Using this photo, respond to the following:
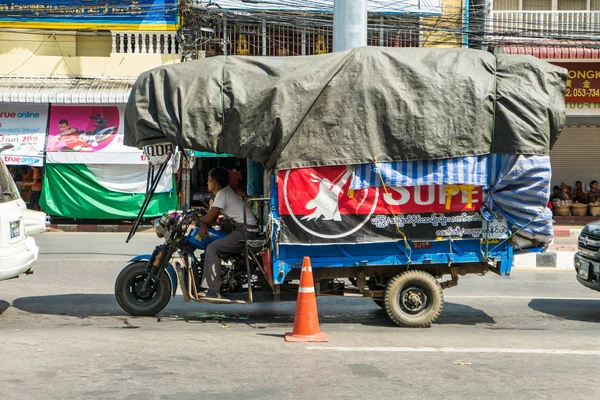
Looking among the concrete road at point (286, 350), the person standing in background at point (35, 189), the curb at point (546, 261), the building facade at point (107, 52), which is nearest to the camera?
the concrete road at point (286, 350)

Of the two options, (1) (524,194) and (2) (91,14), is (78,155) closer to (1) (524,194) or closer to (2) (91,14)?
(2) (91,14)

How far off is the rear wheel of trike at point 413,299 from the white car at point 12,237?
380 cm

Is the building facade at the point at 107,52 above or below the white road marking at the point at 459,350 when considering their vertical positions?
above

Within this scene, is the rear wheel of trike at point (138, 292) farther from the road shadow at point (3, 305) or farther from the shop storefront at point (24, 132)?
the shop storefront at point (24, 132)

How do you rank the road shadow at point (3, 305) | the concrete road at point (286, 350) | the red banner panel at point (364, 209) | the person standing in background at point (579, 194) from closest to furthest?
the concrete road at point (286, 350) < the red banner panel at point (364, 209) < the road shadow at point (3, 305) < the person standing in background at point (579, 194)

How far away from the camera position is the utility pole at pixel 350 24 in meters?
12.5

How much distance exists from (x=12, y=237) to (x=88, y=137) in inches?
450

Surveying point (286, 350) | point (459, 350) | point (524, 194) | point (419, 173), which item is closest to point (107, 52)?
point (419, 173)

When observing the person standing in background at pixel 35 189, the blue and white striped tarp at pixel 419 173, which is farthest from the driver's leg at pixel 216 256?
the person standing in background at pixel 35 189

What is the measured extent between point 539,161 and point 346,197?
1920 millimetres

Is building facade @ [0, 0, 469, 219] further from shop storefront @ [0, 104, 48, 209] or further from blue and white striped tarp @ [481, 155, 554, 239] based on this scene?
blue and white striped tarp @ [481, 155, 554, 239]

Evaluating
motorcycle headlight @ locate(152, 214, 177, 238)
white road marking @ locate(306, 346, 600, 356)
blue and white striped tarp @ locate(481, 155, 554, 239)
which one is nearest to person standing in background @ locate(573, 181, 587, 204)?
blue and white striped tarp @ locate(481, 155, 554, 239)

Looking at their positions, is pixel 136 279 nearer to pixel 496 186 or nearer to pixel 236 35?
pixel 496 186

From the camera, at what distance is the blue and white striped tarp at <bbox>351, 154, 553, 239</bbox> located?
312 inches
